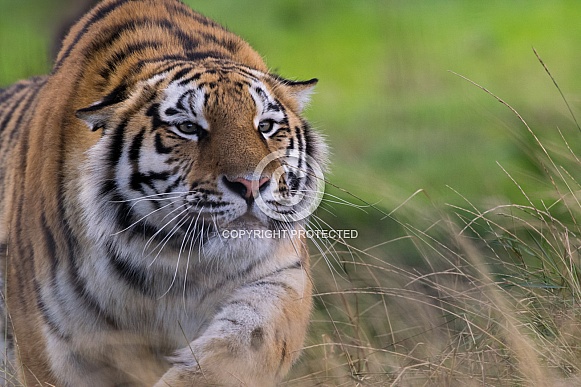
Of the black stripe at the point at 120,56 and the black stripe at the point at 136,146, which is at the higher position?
the black stripe at the point at 120,56

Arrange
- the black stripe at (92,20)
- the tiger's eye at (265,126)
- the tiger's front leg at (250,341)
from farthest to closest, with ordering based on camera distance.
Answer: the black stripe at (92,20), the tiger's eye at (265,126), the tiger's front leg at (250,341)

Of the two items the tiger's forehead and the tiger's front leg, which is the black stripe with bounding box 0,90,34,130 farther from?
the tiger's front leg

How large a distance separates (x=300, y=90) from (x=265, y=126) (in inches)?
13.8

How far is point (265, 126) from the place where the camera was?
3.14 m

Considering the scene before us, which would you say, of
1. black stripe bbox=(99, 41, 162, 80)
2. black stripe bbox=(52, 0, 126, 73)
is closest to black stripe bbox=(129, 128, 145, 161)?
black stripe bbox=(99, 41, 162, 80)

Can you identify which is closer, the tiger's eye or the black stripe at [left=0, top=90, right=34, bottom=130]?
the tiger's eye

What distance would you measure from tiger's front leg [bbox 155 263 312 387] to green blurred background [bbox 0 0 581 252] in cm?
226

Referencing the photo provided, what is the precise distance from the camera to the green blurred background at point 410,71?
6605 mm

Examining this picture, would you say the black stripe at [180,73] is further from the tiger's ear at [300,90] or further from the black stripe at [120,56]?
the tiger's ear at [300,90]

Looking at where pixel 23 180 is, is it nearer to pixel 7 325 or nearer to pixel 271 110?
pixel 7 325

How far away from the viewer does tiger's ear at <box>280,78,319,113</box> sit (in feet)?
11.1

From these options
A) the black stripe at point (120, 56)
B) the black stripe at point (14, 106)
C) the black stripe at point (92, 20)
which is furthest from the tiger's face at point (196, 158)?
the black stripe at point (14, 106)

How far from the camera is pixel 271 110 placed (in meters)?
3.16

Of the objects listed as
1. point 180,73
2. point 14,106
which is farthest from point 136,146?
point 14,106
